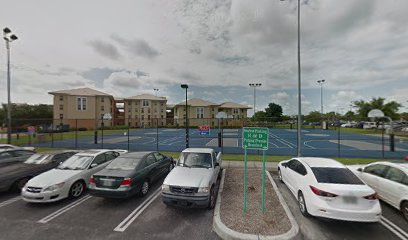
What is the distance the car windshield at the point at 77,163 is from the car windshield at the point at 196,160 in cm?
378

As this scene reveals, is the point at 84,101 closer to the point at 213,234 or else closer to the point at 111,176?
the point at 111,176

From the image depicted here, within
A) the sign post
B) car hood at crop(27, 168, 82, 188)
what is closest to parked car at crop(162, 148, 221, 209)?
the sign post

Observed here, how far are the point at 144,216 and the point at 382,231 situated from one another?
6.14 m

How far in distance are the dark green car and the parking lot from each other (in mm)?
481

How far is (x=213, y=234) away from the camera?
13.3 ft

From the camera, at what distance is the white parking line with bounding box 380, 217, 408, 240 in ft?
13.1

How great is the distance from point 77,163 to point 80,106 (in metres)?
54.6

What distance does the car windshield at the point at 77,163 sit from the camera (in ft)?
21.7

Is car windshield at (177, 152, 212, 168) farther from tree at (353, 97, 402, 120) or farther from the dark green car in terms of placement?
tree at (353, 97, 402, 120)

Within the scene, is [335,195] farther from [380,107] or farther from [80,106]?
[80,106]

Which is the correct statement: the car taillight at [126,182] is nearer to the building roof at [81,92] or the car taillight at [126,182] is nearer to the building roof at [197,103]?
the building roof at [197,103]

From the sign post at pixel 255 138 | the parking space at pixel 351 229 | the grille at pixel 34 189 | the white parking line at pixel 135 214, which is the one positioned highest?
the sign post at pixel 255 138

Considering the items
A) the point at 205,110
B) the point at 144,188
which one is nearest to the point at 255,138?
the point at 144,188

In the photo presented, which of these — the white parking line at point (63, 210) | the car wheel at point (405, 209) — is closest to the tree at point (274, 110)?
the car wheel at point (405, 209)
